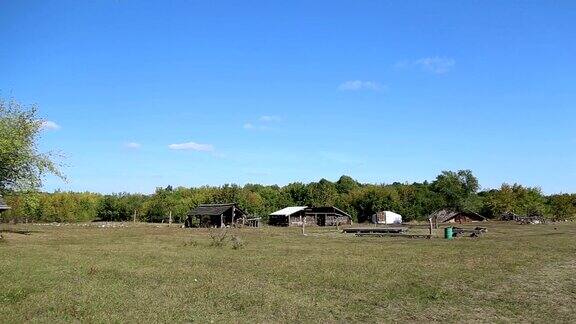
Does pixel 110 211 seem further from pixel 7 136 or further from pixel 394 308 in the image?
pixel 394 308

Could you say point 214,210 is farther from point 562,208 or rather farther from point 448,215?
point 562,208

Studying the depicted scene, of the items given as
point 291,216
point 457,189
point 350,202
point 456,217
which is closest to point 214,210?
point 291,216

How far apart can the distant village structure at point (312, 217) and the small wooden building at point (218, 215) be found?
11.1 m

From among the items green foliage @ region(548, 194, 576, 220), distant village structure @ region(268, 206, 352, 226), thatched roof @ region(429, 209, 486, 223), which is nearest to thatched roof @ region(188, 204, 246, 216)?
distant village structure @ region(268, 206, 352, 226)

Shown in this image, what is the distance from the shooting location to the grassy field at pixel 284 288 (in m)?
13.9

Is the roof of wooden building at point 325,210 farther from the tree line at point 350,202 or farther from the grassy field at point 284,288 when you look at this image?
the grassy field at point 284,288

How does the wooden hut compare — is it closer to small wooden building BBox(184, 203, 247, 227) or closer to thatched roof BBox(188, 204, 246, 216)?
small wooden building BBox(184, 203, 247, 227)

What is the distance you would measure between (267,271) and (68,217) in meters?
100

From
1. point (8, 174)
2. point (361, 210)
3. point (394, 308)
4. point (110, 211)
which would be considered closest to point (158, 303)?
point (394, 308)

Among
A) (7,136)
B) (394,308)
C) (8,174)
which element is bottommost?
(394,308)

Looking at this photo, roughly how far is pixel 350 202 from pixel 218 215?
44904 mm

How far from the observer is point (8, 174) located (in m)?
45.9

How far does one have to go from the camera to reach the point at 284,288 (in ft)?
59.5

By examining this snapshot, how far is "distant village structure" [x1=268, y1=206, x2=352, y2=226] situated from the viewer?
95.2 m
